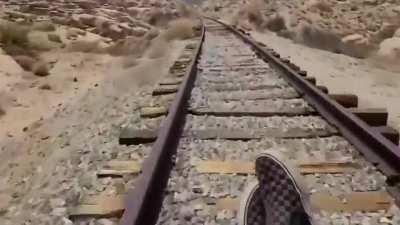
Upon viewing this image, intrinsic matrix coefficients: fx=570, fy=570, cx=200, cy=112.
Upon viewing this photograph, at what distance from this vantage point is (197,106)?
257 inches

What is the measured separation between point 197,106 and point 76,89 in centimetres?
741

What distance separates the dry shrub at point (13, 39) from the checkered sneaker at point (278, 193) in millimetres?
14402

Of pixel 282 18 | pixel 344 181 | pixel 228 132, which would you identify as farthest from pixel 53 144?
pixel 282 18

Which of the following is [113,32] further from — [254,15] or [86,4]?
[254,15]

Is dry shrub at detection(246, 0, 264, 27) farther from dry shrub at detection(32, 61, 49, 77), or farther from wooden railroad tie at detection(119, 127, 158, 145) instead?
wooden railroad tie at detection(119, 127, 158, 145)

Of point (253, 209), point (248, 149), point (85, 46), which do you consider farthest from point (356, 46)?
point (253, 209)

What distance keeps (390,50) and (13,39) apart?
12069 millimetres

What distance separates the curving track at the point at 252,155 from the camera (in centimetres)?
366

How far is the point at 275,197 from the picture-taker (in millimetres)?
2975

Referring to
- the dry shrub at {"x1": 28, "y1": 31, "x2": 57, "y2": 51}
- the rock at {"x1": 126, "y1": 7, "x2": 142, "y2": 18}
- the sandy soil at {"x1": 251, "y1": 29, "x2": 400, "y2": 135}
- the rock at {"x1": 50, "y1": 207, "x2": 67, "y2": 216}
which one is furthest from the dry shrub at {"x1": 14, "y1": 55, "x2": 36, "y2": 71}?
the rock at {"x1": 126, "y1": 7, "x2": 142, "y2": 18}

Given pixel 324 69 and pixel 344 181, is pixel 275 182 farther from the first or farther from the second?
pixel 324 69

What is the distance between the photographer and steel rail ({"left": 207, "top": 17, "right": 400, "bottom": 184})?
4.22 metres

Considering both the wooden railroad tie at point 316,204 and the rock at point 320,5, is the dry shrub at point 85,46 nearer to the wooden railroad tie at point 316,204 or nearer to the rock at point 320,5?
the wooden railroad tie at point 316,204

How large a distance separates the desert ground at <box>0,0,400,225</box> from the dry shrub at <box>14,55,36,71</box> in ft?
0.10
